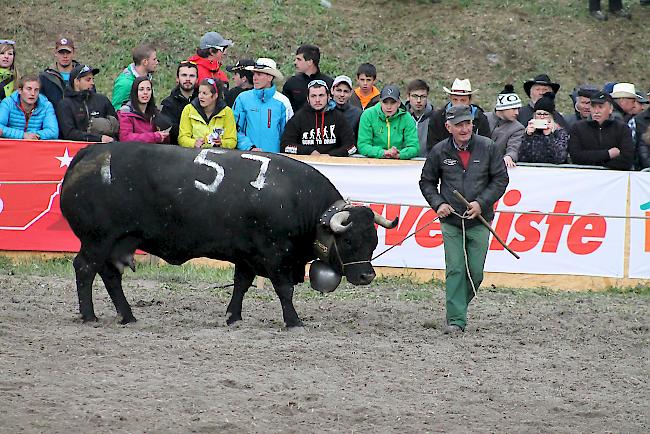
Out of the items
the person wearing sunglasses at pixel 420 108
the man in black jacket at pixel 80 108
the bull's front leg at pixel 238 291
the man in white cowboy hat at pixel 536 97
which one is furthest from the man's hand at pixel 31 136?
the man in white cowboy hat at pixel 536 97

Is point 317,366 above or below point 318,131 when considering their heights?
below

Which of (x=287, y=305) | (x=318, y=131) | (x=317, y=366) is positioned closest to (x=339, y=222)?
(x=287, y=305)

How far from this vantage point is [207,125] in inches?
516

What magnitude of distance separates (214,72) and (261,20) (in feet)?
29.9

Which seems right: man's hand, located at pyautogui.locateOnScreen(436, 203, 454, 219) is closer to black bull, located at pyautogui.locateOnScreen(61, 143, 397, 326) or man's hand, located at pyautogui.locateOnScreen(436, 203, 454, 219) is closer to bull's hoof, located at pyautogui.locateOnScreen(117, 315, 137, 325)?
black bull, located at pyautogui.locateOnScreen(61, 143, 397, 326)

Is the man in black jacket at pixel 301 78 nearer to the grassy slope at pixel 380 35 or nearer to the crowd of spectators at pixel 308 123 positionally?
the crowd of spectators at pixel 308 123

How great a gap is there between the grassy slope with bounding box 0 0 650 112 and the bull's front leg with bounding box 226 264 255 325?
1146 centimetres

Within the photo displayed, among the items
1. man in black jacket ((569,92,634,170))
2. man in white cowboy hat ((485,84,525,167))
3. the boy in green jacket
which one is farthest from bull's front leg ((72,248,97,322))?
man in black jacket ((569,92,634,170))

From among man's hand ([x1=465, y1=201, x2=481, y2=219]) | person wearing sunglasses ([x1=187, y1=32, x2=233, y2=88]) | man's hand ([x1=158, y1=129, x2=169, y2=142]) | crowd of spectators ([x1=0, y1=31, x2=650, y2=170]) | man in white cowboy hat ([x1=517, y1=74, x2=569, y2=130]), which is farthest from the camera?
person wearing sunglasses ([x1=187, y1=32, x2=233, y2=88])

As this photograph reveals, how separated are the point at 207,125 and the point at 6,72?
2.89 m

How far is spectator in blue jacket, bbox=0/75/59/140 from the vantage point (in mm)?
13461

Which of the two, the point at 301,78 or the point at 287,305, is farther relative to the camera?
the point at 301,78

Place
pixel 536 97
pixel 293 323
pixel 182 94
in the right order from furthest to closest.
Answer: pixel 536 97 → pixel 182 94 → pixel 293 323

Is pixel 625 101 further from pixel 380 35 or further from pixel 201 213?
pixel 380 35
